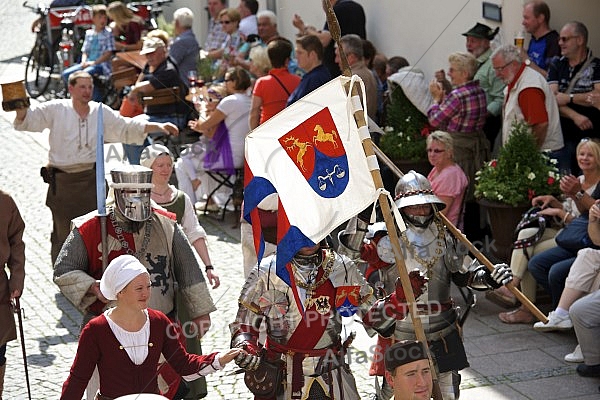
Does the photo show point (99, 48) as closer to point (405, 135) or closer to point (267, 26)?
point (267, 26)

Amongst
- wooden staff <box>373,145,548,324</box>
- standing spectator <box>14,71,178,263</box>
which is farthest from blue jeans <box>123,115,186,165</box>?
wooden staff <box>373,145,548,324</box>

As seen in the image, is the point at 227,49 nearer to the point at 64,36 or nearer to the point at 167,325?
the point at 64,36

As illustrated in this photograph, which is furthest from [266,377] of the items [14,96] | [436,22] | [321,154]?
[436,22]

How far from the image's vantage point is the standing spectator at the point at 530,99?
9.95 metres

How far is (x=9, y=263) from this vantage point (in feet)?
25.2

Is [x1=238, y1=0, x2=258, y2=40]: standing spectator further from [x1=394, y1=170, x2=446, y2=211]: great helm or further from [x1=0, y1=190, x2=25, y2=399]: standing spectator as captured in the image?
[x1=394, y1=170, x2=446, y2=211]: great helm

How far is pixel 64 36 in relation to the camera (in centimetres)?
2053

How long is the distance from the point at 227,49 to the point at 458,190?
20.2 feet

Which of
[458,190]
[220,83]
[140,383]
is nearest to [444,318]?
[140,383]

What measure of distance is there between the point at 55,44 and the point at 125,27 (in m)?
3.31

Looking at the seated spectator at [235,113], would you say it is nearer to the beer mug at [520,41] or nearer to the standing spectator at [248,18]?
the standing spectator at [248,18]

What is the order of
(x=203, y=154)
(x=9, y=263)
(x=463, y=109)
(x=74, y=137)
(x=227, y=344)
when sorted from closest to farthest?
(x=9, y=263), (x=227, y=344), (x=74, y=137), (x=463, y=109), (x=203, y=154)

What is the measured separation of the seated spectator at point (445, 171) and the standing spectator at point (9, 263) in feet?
11.9

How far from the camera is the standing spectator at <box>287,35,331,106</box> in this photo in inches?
428
